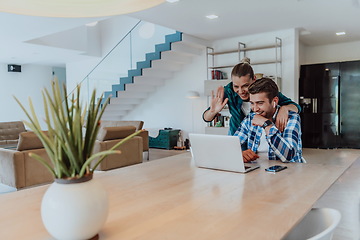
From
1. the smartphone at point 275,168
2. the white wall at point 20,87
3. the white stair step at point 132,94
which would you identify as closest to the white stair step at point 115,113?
the white stair step at point 132,94

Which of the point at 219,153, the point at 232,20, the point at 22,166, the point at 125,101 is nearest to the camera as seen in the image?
the point at 219,153

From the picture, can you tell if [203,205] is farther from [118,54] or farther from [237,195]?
[118,54]

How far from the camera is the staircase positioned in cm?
729

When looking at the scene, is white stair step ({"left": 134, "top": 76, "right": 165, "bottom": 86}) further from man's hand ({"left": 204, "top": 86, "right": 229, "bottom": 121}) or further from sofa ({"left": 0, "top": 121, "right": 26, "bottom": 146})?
man's hand ({"left": 204, "top": 86, "right": 229, "bottom": 121})

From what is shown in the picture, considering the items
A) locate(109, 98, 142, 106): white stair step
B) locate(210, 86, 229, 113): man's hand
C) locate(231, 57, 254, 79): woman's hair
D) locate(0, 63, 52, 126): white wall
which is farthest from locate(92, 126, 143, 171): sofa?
locate(0, 63, 52, 126): white wall

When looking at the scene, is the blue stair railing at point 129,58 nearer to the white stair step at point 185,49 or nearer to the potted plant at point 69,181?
the white stair step at point 185,49

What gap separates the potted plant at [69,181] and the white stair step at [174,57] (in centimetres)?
676

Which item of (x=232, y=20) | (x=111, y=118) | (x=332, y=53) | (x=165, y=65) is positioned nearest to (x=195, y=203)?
(x=232, y=20)

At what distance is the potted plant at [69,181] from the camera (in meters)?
0.89

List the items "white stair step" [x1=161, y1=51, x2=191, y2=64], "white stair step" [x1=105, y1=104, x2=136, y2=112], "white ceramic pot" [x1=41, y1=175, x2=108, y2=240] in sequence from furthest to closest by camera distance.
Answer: "white stair step" [x1=105, y1=104, x2=136, y2=112] < "white stair step" [x1=161, y1=51, x2=191, y2=64] < "white ceramic pot" [x1=41, y1=175, x2=108, y2=240]

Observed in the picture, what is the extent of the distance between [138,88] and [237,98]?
6.38m

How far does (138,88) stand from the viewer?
28.1ft

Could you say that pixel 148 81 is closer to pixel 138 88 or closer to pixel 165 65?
pixel 138 88

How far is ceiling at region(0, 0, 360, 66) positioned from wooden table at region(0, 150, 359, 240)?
3.70 m
